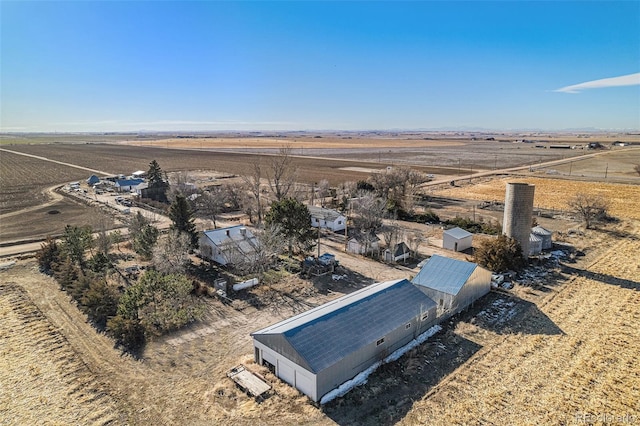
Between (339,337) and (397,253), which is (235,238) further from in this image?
(339,337)

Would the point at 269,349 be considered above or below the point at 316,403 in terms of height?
above

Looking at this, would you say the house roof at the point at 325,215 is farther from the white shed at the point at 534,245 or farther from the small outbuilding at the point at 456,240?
the white shed at the point at 534,245

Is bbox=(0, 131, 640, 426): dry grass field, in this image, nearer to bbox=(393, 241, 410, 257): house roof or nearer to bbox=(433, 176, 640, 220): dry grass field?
bbox=(393, 241, 410, 257): house roof

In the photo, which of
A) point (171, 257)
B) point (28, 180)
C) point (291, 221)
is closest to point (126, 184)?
point (28, 180)

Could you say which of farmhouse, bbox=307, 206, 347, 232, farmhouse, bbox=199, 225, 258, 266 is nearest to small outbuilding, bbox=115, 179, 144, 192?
farmhouse, bbox=307, 206, 347, 232

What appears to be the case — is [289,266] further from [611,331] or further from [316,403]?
[611,331]

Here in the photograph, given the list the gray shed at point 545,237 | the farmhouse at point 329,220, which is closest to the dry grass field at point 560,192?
the gray shed at point 545,237

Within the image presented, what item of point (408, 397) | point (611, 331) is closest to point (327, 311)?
point (408, 397)
